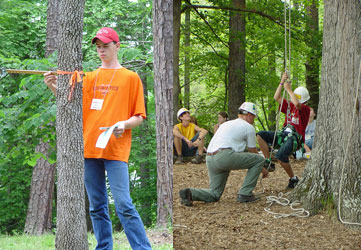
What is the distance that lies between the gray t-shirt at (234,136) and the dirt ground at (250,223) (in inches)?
6.0

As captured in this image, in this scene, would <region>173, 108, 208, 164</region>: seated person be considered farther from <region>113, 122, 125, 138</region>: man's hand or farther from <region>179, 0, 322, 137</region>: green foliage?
<region>113, 122, 125, 138</region>: man's hand

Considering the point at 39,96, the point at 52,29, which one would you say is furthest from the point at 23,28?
the point at 39,96

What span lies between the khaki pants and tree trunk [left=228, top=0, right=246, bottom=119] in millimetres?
261

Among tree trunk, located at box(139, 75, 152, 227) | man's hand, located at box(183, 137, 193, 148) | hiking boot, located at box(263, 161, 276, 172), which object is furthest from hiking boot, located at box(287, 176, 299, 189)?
tree trunk, located at box(139, 75, 152, 227)

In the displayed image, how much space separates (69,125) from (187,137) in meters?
0.82

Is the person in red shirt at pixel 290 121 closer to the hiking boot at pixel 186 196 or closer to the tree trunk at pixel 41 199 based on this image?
the hiking boot at pixel 186 196

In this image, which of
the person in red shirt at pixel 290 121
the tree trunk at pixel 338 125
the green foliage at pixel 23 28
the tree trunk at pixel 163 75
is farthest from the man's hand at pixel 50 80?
the green foliage at pixel 23 28

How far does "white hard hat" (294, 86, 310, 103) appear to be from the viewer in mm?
2375

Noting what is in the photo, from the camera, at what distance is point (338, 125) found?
2461 mm

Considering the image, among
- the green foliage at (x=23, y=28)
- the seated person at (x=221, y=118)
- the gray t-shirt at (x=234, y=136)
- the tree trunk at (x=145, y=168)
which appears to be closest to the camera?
the gray t-shirt at (x=234, y=136)

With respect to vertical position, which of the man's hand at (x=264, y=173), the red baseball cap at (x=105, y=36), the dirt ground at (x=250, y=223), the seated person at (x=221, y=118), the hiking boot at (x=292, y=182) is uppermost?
the red baseball cap at (x=105, y=36)

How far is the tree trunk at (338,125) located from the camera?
7.80 feet

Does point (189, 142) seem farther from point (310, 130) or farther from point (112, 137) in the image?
point (310, 130)

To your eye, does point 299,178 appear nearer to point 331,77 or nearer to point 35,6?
point 331,77
